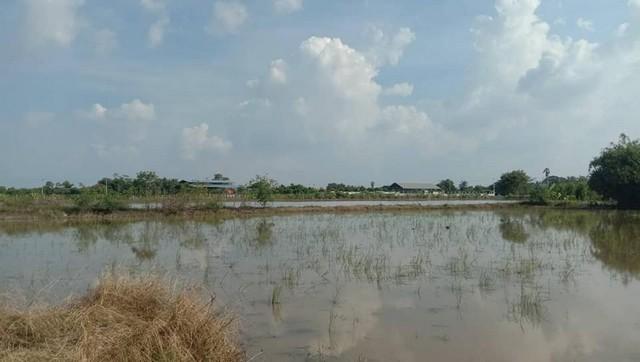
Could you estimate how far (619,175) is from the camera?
3678cm

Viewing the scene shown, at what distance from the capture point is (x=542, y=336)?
6629mm

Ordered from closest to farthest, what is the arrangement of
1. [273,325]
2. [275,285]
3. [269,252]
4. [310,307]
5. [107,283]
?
[107,283]
[273,325]
[310,307]
[275,285]
[269,252]

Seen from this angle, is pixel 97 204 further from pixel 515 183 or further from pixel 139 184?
pixel 515 183

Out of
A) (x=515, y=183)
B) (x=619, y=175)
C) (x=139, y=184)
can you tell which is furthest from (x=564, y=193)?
(x=139, y=184)

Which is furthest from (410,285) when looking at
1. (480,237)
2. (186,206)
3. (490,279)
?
(186,206)

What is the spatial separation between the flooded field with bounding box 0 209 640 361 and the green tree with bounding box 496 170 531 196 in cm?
4934

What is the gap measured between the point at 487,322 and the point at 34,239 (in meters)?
16.0

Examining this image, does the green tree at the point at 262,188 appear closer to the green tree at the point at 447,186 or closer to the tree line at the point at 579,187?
the tree line at the point at 579,187

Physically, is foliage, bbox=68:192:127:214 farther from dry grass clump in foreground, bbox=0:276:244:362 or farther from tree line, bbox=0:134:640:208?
dry grass clump in foreground, bbox=0:276:244:362

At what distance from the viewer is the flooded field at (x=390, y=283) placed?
638 centimetres

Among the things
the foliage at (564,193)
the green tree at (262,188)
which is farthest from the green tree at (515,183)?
the green tree at (262,188)

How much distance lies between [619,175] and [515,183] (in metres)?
31.0

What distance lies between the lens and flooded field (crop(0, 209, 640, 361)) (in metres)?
6.38

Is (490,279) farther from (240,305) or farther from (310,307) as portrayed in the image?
(240,305)
